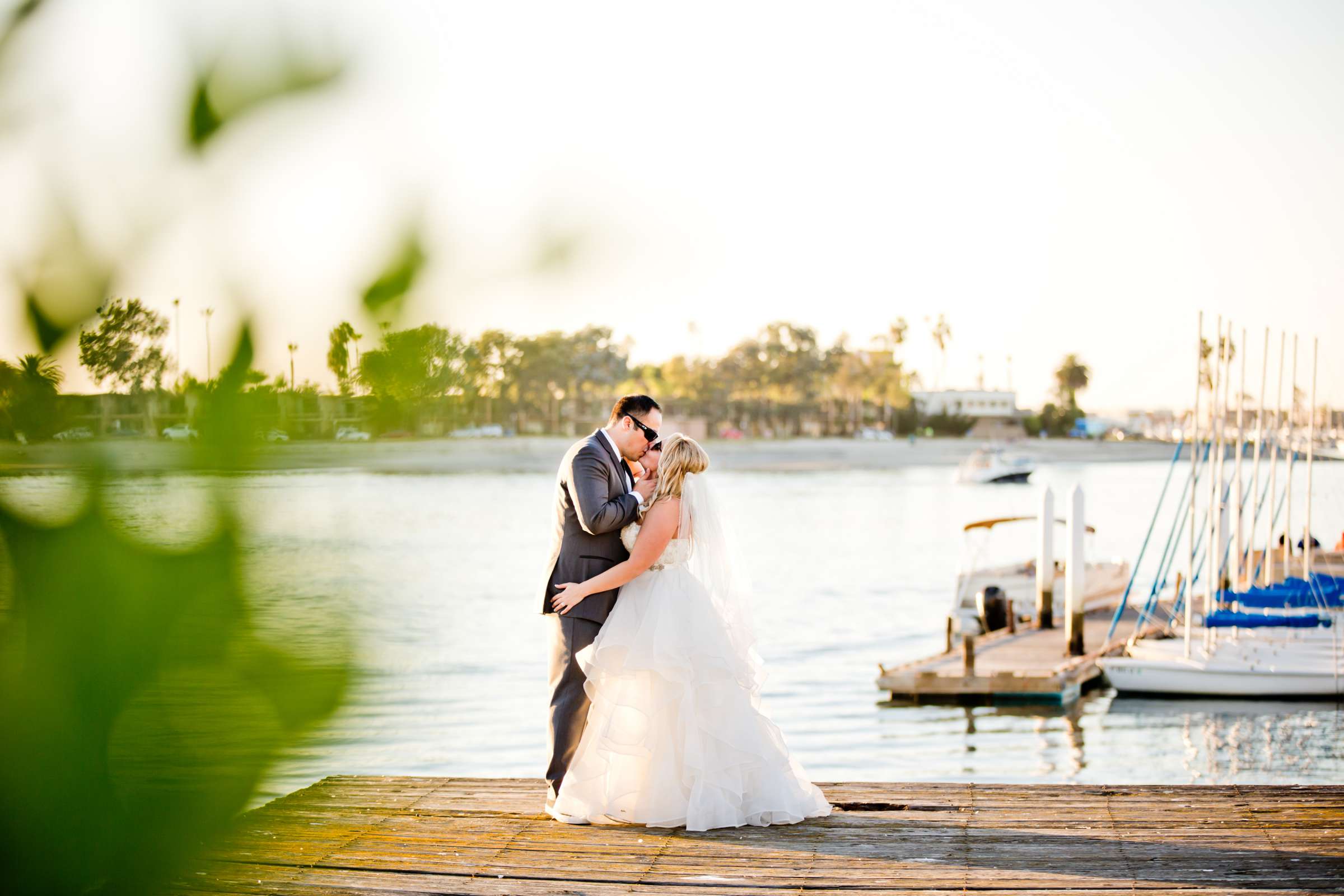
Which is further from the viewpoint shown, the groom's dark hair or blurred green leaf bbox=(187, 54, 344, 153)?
the groom's dark hair

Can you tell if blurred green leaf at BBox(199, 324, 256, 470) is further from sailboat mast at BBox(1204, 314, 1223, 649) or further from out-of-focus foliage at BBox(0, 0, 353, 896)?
sailboat mast at BBox(1204, 314, 1223, 649)

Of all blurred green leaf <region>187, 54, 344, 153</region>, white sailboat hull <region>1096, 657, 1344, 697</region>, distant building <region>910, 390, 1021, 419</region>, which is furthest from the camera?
distant building <region>910, 390, 1021, 419</region>

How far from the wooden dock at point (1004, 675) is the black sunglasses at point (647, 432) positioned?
13940 mm

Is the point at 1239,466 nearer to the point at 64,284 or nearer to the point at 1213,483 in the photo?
the point at 1213,483

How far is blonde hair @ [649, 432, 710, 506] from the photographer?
231 inches

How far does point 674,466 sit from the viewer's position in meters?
5.88

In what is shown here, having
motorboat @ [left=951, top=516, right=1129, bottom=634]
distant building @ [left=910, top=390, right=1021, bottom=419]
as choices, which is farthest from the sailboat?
distant building @ [left=910, top=390, right=1021, bottom=419]

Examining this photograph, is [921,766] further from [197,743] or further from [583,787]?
[197,743]

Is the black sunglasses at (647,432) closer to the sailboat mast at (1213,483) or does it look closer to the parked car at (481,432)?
the parked car at (481,432)

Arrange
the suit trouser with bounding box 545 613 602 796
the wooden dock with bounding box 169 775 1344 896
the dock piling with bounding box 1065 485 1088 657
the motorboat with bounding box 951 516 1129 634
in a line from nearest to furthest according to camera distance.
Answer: the wooden dock with bounding box 169 775 1344 896, the suit trouser with bounding box 545 613 602 796, the dock piling with bounding box 1065 485 1088 657, the motorboat with bounding box 951 516 1129 634

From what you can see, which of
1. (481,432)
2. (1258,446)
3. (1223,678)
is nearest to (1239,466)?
(1258,446)

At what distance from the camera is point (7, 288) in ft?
2.90

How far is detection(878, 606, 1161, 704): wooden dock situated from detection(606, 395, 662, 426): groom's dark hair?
46.0 feet

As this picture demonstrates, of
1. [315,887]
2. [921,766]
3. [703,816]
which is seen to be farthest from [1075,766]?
[315,887]
